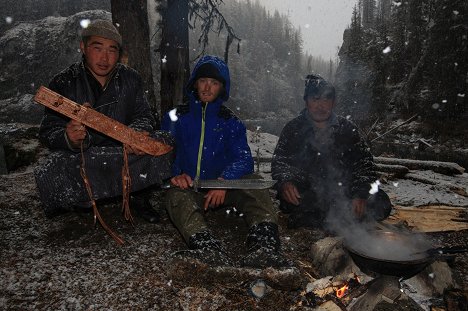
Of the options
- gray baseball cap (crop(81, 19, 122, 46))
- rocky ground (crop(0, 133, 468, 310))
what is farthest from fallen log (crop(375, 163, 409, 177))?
gray baseball cap (crop(81, 19, 122, 46))

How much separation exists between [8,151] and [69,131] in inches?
248

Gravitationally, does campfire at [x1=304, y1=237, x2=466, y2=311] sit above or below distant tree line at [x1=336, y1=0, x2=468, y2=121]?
below

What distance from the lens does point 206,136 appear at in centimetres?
368

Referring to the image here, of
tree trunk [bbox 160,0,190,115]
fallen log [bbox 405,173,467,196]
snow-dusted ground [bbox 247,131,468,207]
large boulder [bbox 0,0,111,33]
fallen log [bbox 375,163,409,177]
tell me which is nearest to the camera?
snow-dusted ground [bbox 247,131,468,207]

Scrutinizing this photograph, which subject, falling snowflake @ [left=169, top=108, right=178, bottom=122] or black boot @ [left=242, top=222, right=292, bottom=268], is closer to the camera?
black boot @ [left=242, top=222, right=292, bottom=268]

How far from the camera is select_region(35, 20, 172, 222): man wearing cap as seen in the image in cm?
311

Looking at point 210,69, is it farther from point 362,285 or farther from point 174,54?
point 362,285

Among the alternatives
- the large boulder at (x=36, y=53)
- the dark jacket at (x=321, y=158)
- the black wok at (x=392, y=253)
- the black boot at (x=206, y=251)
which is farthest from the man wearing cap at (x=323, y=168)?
the large boulder at (x=36, y=53)

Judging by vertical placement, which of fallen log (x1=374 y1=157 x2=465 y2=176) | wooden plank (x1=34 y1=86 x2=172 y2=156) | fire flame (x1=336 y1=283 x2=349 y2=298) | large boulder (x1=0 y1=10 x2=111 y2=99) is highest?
large boulder (x1=0 y1=10 x2=111 y2=99)

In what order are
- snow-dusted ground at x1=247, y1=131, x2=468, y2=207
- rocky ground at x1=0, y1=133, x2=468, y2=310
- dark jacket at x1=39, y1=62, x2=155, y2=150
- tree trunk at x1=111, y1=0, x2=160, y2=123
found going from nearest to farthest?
rocky ground at x1=0, y1=133, x2=468, y2=310 → dark jacket at x1=39, y1=62, x2=155, y2=150 → tree trunk at x1=111, y1=0, x2=160, y2=123 → snow-dusted ground at x1=247, y1=131, x2=468, y2=207

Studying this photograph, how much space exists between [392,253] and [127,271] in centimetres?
246

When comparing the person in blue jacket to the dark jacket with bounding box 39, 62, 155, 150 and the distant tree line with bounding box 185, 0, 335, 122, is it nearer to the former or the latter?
the dark jacket with bounding box 39, 62, 155, 150

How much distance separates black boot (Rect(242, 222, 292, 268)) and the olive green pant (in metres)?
0.11

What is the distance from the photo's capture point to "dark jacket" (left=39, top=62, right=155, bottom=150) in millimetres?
3223
